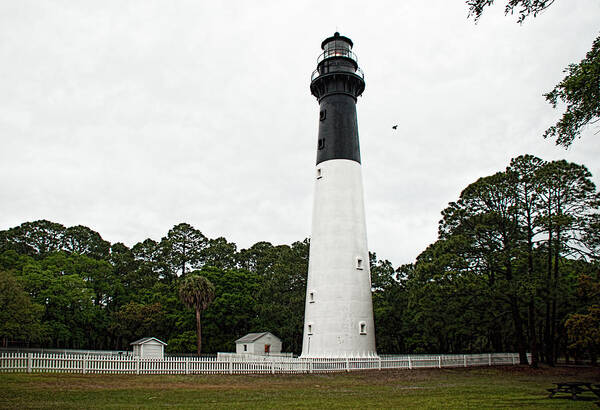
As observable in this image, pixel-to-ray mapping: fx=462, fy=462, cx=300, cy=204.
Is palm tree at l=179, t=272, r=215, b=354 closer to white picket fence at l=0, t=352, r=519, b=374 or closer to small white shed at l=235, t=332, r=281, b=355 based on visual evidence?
small white shed at l=235, t=332, r=281, b=355

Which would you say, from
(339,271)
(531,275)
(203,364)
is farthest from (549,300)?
(203,364)

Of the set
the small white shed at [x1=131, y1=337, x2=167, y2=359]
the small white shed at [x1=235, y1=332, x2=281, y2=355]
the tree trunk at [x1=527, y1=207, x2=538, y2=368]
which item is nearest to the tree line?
the tree trunk at [x1=527, y1=207, x2=538, y2=368]

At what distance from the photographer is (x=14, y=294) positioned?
3625 cm

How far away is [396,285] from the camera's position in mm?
37438

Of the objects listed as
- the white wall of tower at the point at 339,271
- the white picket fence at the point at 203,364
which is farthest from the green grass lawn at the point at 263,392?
the white wall of tower at the point at 339,271

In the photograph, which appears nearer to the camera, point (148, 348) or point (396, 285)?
point (148, 348)

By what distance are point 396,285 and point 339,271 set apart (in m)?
14.5

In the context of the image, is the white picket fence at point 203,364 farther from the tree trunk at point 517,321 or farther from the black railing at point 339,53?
the black railing at point 339,53

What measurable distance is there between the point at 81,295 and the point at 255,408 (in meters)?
40.7

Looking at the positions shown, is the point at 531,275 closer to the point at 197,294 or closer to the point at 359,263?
the point at 359,263

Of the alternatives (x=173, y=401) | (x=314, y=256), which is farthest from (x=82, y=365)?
(x=314, y=256)

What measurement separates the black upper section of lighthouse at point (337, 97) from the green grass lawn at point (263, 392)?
12231mm

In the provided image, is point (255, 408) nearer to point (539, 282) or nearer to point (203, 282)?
point (539, 282)

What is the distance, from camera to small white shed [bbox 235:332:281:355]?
31.2 meters
